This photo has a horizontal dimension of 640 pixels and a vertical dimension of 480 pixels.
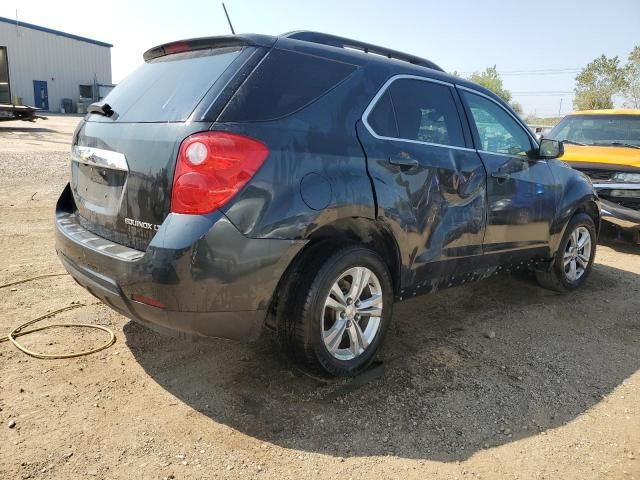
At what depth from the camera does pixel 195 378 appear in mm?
3070

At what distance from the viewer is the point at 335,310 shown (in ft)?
9.80

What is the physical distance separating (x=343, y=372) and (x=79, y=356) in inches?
64.5

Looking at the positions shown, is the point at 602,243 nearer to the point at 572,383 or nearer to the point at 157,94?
the point at 572,383

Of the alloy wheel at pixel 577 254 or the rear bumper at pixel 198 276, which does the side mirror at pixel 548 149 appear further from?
the rear bumper at pixel 198 276

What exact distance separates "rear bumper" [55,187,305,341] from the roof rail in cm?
138

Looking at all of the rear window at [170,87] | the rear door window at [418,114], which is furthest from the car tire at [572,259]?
the rear window at [170,87]

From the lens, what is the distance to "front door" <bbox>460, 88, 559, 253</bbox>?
12.8ft

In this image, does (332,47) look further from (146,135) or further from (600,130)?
(600,130)

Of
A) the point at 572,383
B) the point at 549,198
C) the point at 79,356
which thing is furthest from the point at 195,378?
the point at 549,198

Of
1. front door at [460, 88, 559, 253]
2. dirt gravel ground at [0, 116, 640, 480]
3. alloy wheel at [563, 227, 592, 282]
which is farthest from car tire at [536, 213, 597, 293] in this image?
dirt gravel ground at [0, 116, 640, 480]

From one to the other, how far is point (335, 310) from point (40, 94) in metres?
44.6

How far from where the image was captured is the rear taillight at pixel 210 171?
2420mm

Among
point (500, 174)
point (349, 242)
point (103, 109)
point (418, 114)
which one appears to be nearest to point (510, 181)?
point (500, 174)

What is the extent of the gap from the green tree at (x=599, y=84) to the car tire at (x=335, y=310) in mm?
40788
